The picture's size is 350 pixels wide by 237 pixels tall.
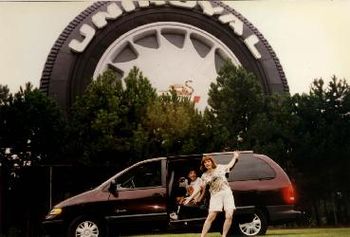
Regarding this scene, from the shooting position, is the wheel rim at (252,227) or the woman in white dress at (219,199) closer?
the woman in white dress at (219,199)

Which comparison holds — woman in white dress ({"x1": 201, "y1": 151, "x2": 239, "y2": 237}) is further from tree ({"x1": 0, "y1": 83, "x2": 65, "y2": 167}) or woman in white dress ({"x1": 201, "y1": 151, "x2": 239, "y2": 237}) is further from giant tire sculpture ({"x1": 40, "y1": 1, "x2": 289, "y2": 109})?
tree ({"x1": 0, "y1": 83, "x2": 65, "y2": 167})

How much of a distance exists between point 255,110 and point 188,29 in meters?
2.13

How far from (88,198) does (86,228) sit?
12.5 inches

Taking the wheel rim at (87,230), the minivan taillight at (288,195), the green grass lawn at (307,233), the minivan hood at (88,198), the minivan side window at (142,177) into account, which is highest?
the minivan side window at (142,177)

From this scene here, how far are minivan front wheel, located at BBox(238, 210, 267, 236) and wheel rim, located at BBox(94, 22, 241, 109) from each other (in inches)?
78.9

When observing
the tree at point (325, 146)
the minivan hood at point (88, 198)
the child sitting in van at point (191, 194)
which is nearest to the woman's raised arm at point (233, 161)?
the child sitting in van at point (191, 194)

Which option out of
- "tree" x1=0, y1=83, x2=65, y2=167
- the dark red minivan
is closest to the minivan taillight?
the dark red minivan

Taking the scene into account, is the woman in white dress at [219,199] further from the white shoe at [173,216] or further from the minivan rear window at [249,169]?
the white shoe at [173,216]

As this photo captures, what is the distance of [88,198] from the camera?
530cm

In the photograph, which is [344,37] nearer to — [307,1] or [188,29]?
[307,1]

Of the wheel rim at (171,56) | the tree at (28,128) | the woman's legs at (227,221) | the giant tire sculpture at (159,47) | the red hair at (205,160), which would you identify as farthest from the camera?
the giant tire sculpture at (159,47)

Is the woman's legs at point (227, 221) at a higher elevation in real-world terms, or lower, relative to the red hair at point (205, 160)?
lower

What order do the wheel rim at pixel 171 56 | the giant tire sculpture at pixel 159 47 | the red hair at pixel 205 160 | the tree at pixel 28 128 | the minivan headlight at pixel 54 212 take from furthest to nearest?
the giant tire sculpture at pixel 159 47 → the wheel rim at pixel 171 56 → the tree at pixel 28 128 → the minivan headlight at pixel 54 212 → the red hair at pixel 205 160

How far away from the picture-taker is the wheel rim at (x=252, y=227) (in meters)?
5.19
